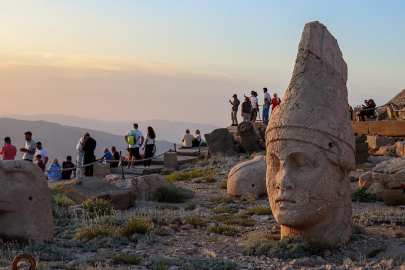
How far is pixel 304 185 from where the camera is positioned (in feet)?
25.2

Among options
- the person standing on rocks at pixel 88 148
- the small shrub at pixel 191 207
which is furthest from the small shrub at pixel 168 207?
the person standing on rocks at pixel 88 148

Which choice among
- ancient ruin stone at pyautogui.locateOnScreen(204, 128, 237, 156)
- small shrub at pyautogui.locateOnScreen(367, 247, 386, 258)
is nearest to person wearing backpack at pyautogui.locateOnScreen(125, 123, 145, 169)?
ancient ruin stone at pyautogui.locateOnScreen(204, 128, 237, 156)

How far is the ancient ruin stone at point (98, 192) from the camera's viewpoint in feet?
39.4

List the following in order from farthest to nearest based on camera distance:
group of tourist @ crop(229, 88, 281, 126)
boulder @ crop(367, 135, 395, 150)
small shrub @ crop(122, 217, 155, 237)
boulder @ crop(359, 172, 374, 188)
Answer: group of tourist @ crop(229, 88, 281, 126) → boulder @ crop(367, 135, 395, 150) → boulder @ crop(359, 172, 374, 188) → small shrub @ crop(122, 217, 155, 237)

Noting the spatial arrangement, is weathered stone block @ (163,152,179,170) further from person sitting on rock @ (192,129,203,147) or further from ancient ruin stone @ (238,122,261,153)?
person sitting on rock @ (192,129,203,147)

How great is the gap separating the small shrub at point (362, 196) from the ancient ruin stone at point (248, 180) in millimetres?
2285

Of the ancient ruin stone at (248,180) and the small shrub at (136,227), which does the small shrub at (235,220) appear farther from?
the ancient ruin stone at (248,180)

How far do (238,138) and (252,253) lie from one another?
15379mm

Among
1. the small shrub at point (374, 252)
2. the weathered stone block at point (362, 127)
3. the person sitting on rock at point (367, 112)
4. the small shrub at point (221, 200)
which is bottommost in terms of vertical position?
the small shrub at point (374, 252)

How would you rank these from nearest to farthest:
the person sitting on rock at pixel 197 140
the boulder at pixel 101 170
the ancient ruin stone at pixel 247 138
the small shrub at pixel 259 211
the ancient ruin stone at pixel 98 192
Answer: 1. the small shrub at pixel 259 211
2. the ancient ruin stone at pixel 98 192
3. the boulder at pixel 101 170
4. the ancient ruin stone at pixel 247 138
5. the person sitting on rock at pixel 197 140

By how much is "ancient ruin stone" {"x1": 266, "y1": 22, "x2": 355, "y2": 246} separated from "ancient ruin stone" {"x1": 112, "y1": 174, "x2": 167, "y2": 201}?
5935 millimetres

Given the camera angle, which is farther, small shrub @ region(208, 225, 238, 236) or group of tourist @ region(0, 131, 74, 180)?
group of tourist @ region(0, 131, 74, 180)

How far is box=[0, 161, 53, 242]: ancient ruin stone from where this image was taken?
8023mm

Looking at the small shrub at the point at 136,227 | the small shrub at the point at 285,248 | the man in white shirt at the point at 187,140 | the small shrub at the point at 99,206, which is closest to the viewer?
the small shrub at the point at 285,248
